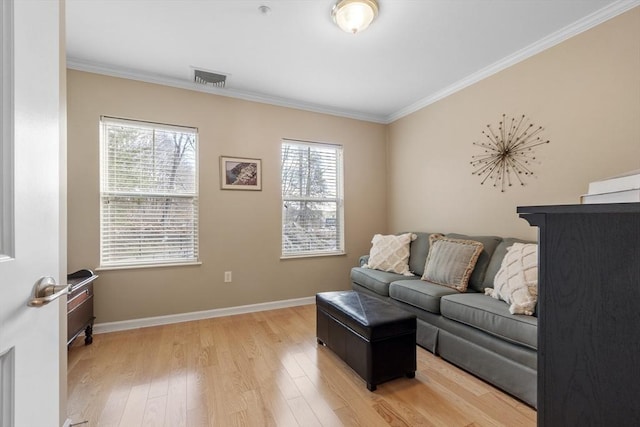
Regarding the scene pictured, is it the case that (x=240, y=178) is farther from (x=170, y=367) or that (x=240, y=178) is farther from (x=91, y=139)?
(x=170, y=367)

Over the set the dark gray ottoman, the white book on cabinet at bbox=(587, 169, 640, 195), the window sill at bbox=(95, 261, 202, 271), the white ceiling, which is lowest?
the dark gray ottoman

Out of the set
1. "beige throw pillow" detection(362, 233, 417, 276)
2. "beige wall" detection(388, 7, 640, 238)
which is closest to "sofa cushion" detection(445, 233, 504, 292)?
"beige wall" detection(388, 7, 640, 238)

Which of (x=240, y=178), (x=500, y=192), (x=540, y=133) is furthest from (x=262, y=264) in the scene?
(x=540, y=133)

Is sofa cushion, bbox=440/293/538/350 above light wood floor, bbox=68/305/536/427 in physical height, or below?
above

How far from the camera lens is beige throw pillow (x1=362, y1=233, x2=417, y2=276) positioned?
316 cm

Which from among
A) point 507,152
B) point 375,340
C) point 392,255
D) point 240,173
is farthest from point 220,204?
point 507,152

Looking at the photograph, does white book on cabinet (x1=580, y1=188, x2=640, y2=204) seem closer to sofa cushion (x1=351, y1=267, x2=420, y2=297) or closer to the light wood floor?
the light wood floor

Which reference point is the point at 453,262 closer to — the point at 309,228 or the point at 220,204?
the point at 309,228

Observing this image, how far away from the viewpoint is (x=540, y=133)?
7.91ft

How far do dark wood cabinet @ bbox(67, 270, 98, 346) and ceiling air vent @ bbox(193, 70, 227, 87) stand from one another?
6.89 ft

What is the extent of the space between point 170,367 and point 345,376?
4.31ft

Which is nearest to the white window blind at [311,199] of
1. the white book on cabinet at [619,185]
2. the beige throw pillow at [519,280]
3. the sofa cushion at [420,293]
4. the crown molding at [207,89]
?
the crown molding at [207,89]

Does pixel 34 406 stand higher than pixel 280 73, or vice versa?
pixel 280 73

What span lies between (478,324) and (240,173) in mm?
2711
